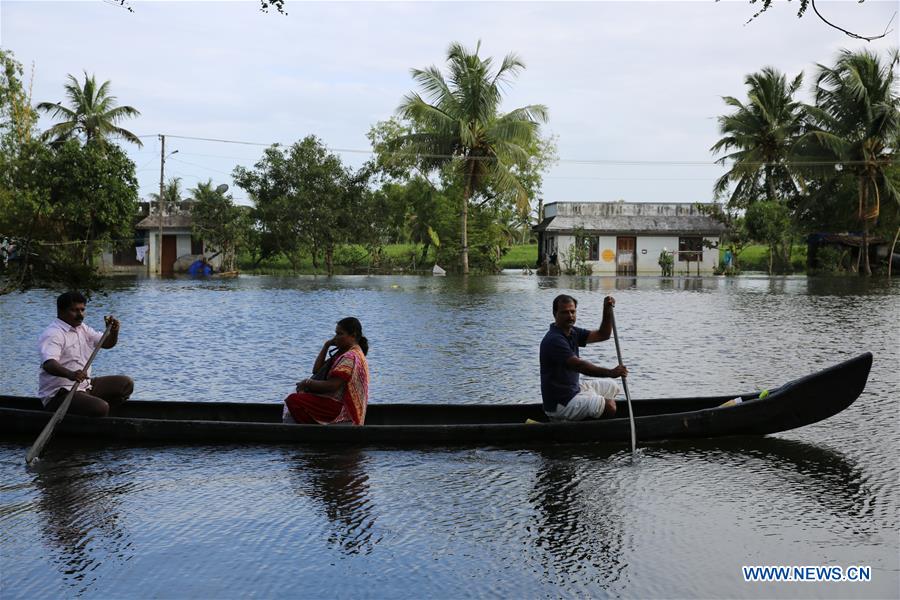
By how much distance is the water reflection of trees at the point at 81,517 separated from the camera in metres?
5.42

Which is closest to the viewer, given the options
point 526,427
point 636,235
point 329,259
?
point 526,427

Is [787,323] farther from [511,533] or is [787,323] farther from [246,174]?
[246,174]

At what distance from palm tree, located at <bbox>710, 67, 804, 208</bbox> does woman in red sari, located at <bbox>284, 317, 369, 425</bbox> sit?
41.0m

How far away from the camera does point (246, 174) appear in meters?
46.0

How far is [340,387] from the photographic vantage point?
26.3 ft

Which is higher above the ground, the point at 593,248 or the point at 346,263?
the point at 593,248

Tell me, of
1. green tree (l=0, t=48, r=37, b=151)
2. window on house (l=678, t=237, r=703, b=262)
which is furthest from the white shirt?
window on house (l=678, t=237, r=703, b=262)

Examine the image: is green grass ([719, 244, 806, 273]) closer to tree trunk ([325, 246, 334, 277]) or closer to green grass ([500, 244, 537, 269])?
green grass ([500, 244, 537, 269])

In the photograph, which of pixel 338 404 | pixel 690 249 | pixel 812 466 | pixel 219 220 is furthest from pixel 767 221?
pixel 338 404

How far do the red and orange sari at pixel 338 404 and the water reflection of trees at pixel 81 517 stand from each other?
5.55 feet

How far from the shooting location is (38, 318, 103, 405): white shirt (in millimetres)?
7984

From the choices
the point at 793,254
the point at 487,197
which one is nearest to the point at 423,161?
the point at 487,197

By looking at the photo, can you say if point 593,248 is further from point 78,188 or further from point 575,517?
point 575,517

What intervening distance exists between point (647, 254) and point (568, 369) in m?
44.0
